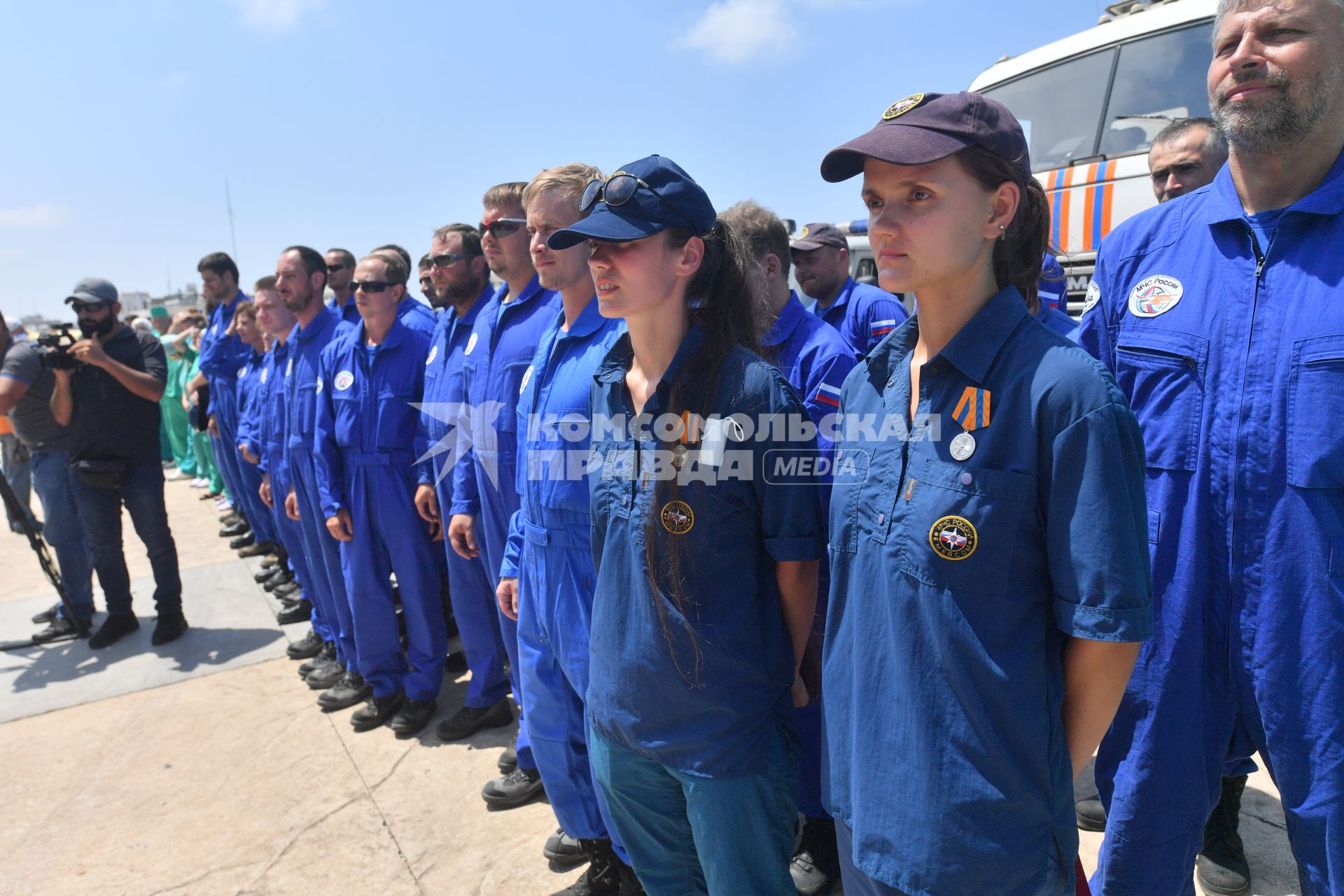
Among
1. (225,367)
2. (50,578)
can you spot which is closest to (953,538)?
(50,578)

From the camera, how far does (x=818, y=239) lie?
444cm

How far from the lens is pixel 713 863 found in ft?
5.98

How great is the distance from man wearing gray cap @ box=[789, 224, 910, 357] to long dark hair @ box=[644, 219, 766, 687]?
2.15 m

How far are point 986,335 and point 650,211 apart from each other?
0.85 m

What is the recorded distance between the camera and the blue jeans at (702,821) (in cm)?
180

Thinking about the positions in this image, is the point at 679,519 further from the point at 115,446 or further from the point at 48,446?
the point at 48,446

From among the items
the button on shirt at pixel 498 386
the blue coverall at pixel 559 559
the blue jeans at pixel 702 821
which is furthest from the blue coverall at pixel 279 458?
the blue jeans at pixel 702 821

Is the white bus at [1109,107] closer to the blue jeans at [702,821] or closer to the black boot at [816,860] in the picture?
the black boot at [816,860]

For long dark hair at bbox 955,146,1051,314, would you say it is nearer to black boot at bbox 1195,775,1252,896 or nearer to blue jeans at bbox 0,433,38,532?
black boot at bbox 1195,775,1252,896

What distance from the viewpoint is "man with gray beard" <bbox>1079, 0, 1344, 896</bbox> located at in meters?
1.52

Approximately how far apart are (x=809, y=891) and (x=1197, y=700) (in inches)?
59.7

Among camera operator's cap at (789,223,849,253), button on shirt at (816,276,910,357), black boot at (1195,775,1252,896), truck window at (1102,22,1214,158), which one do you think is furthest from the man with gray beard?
truck window at (1102,22,1214,158)

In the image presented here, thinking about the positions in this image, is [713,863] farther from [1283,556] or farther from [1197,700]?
[1283,556]

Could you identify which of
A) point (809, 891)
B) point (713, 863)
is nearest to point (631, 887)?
point (809, 891)
